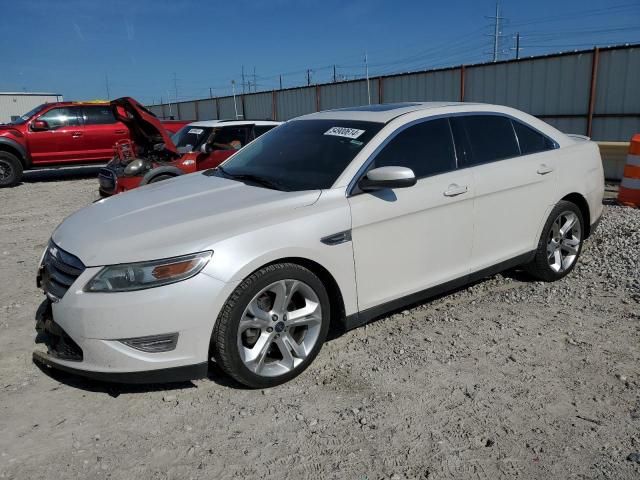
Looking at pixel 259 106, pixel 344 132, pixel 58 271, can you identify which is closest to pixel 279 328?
pixel 58 271

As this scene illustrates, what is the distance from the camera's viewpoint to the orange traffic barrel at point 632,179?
734 cm

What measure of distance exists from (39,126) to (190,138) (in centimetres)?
573

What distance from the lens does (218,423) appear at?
9.63 feet

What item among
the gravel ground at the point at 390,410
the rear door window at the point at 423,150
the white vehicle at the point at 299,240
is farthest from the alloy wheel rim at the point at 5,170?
the rear door window at the point at 423,150

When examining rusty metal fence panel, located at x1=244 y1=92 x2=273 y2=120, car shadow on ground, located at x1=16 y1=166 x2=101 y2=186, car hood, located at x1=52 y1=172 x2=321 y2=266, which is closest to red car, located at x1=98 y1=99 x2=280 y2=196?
car hood, located at x1=52 y1=172 x2=321 y2=266

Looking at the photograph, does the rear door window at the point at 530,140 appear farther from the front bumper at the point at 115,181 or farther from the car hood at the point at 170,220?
the front bumper at the point at 115,181

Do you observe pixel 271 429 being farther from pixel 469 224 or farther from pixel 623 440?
pixel 469 224

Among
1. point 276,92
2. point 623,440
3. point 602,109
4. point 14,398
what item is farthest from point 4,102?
point 623,440

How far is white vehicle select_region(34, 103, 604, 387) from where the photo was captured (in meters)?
2.90

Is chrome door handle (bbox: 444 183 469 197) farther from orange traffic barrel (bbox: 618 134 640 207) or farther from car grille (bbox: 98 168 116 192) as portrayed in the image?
car grille (bbox: 98 168 116 192)

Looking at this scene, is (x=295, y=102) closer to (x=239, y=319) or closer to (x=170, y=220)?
(x=170, y=220)

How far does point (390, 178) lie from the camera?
3.36m

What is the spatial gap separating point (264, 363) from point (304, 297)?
464 millimetres

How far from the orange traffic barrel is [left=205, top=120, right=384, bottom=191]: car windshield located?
17.1ft
